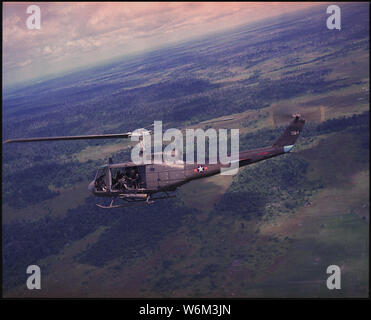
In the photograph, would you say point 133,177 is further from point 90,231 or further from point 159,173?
point 90,231

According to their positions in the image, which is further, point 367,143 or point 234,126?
point 234,126

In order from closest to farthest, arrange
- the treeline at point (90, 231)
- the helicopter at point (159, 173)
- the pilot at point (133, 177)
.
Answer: the helicopter at point (159, 173) < the pilot at point (133, 177) < the treeline at point (90, 231)

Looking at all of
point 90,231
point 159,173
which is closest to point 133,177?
point 159,173

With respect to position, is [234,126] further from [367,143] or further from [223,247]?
[223,247]

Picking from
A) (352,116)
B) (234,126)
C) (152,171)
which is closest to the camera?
(152,171)

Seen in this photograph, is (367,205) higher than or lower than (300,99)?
lower

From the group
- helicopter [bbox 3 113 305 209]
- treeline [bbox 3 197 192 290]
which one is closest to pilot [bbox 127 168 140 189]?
helicopter [bbox 3 113 305 209]

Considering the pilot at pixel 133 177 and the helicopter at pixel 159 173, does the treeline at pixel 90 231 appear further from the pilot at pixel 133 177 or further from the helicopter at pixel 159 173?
the pilot at pixel 133 177

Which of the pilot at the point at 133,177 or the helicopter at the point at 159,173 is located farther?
the pilot at the point at 133,177

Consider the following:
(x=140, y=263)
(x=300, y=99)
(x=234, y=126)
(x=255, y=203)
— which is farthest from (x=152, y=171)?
(x=300, y=99)

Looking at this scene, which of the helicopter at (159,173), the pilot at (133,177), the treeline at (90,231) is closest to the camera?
the helicopter at (159,173)

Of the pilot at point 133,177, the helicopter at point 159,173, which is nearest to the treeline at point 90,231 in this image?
the helicopter at point 159,173
